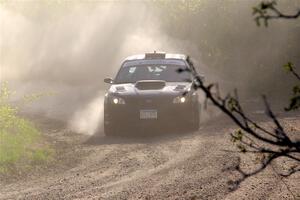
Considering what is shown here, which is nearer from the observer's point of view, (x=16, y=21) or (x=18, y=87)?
(x=18, y=87)

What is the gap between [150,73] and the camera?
15.2 meters

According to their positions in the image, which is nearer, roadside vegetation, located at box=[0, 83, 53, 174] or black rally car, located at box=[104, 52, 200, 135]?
roadside vegetation, located at box=[0, 83, 53, 174]

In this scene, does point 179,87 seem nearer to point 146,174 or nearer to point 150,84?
point 150,84

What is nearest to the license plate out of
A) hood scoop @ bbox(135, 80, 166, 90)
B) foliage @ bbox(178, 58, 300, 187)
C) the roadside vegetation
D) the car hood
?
the car hood

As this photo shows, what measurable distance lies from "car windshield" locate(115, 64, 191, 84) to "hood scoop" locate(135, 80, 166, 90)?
0.48 m

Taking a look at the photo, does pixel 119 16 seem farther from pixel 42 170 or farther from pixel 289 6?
pixel 42 170

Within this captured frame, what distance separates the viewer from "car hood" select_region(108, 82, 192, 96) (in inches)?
553

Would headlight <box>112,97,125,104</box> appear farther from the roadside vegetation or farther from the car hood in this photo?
the roadside vegetation

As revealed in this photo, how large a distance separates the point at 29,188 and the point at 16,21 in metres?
27.1

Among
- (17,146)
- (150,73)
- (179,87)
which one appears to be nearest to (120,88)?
(150,73)

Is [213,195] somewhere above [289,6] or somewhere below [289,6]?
below

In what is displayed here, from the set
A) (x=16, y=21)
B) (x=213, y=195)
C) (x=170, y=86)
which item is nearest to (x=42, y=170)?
(x=213, y=195)

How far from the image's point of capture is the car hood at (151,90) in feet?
46.1

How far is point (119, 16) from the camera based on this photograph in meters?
32.2
